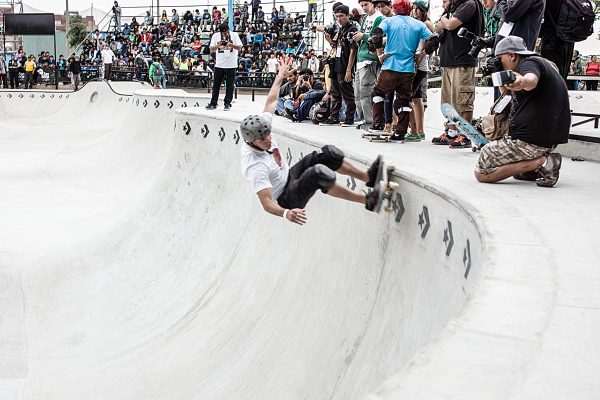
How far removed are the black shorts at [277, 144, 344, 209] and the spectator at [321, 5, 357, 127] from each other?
4188 mm

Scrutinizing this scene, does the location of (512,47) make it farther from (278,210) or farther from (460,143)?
(460,143)

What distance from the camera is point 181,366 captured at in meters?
6.47

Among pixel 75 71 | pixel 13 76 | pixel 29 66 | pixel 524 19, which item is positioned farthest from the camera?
pixel 29 66

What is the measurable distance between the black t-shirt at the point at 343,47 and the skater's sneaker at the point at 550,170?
4894mm

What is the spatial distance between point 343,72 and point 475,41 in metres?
3.24

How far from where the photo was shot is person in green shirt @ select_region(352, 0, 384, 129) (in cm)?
888

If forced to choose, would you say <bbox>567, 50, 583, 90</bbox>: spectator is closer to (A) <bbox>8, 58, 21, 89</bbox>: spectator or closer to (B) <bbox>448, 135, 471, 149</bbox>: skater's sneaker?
(B) <bbox>448, 135, 471, 149</bbox>: skater's sneaker

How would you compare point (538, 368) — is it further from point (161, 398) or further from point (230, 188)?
point (230, 188)

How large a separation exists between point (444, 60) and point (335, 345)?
4.04 metres

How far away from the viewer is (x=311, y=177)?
5141 mm

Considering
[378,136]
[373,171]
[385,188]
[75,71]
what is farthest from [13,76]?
[385,188]

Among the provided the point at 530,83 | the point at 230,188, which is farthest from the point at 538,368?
the point at 230,188

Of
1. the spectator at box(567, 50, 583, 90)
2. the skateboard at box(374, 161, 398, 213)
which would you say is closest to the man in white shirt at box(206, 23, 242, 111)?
the spectator at box(567, 50, 583, 90)

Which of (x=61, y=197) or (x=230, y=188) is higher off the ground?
(x=230, y=188)
